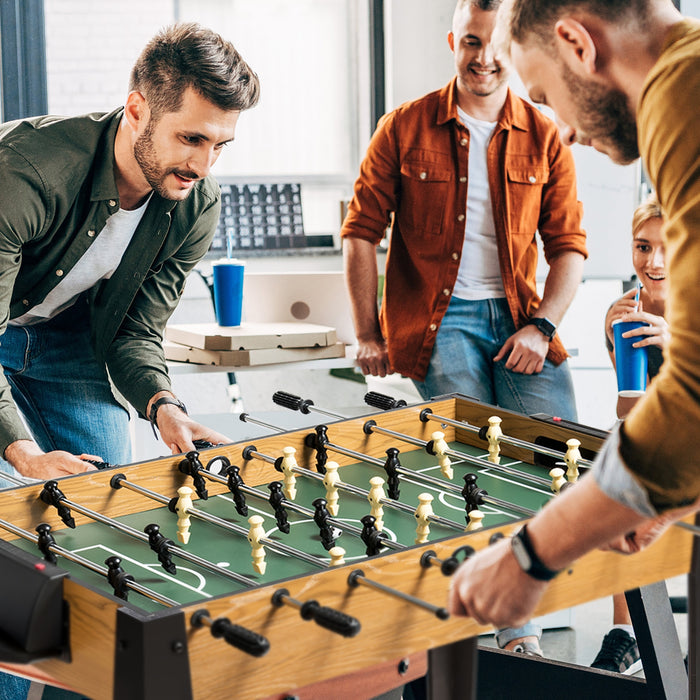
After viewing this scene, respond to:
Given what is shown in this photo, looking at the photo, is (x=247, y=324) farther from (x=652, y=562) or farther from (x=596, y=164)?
(x=652, y=562)

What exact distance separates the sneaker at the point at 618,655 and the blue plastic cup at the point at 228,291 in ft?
4.96

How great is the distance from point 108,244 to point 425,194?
0.99 meters

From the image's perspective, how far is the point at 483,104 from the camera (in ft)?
9.46

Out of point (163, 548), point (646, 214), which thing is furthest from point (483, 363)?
point (163, 548)

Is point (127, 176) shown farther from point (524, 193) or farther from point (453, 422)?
point (524, 193)

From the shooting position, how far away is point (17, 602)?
4.05 ft

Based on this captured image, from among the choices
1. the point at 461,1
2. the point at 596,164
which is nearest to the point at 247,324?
the point at 461,1

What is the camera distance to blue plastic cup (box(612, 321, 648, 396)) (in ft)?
8.20

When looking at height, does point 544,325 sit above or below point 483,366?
above

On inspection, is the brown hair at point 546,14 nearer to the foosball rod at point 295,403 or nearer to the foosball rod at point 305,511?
the foosball rod at point 305,511

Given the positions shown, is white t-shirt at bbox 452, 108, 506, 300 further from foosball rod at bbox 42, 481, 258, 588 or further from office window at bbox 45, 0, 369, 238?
office window at bbox 45, 0, 369, 238

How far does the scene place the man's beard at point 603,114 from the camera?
1.20 meters

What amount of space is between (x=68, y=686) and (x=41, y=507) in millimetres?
412

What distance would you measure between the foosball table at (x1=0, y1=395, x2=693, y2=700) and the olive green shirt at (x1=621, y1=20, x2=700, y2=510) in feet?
1.15
